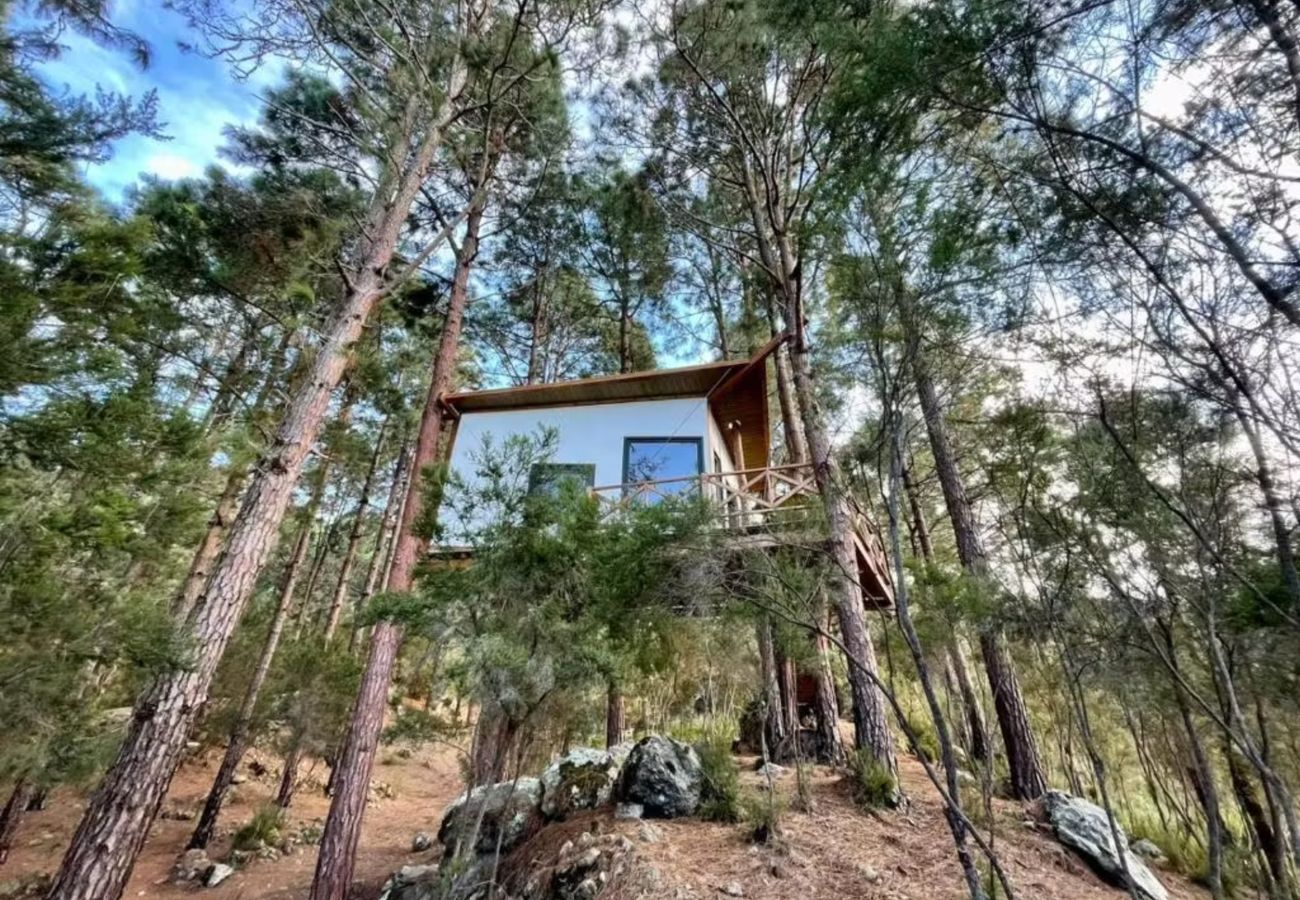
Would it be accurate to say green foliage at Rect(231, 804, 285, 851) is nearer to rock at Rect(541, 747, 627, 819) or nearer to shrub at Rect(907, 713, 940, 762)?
rock at Rect(541, 747, 627, 819)

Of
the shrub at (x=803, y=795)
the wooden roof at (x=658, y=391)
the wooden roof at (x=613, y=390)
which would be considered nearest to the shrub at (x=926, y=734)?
the shrub at (x=803, y=795)

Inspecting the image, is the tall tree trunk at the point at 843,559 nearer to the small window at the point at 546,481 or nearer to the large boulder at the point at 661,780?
the large boulder at the point at 661,780

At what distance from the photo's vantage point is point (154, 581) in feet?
28.1

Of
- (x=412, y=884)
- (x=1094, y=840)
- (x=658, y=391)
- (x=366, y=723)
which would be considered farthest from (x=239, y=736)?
(x=1094, y=840)

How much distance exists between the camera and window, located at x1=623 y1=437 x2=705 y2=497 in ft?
27.0

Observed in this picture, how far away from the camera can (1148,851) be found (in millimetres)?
4531

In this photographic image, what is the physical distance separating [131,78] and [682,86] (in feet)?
21.4

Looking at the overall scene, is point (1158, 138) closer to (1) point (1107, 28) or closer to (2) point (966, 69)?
(1) point (1107, 28)

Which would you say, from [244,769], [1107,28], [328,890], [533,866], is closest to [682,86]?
[1107,28]

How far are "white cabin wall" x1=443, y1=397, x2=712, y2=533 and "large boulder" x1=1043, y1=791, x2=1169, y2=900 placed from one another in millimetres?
5353

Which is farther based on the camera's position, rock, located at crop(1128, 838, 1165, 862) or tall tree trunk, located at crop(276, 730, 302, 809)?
tall tree trunk, located at crop(276, 730, 302, 809)

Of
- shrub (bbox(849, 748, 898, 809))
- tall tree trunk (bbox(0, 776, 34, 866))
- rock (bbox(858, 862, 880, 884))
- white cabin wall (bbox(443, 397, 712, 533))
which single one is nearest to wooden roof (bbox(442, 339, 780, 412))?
white cabin wall (bbox(443, 397, 712, 533))

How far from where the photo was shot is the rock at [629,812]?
14.3ft

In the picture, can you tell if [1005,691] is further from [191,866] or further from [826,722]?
[191,866]
